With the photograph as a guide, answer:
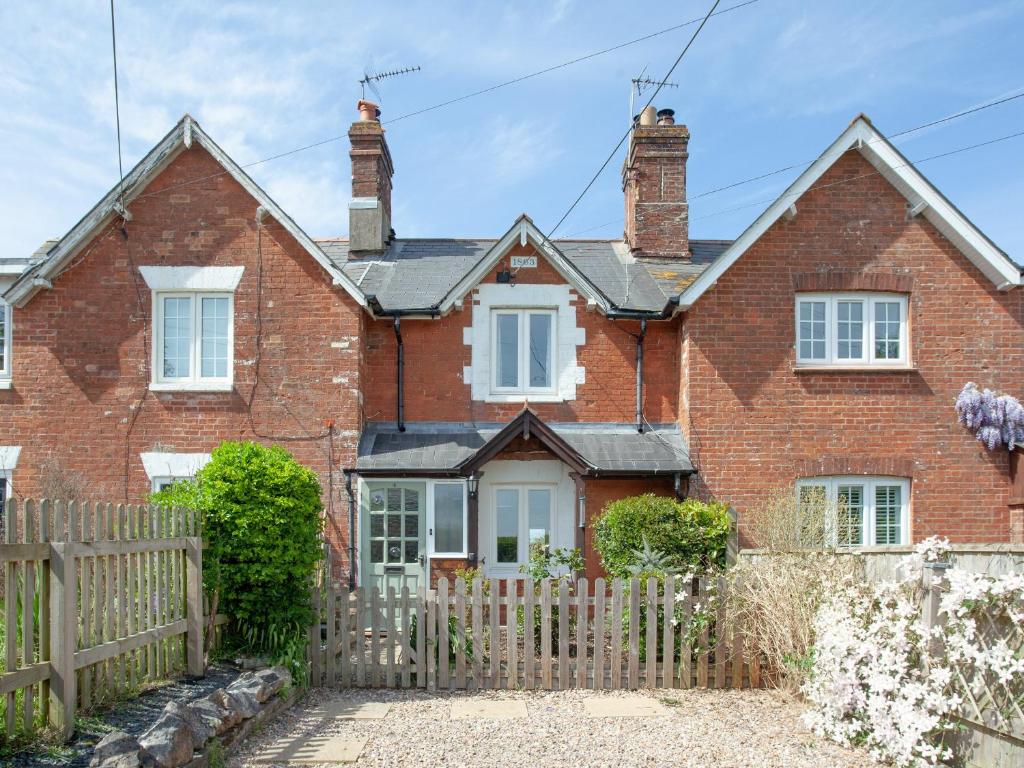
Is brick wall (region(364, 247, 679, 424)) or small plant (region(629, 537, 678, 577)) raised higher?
brick wall (region(364, 247, 679, 424))

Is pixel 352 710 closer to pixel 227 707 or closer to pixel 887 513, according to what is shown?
pixel 227 707

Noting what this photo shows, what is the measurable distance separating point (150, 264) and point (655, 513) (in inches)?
352

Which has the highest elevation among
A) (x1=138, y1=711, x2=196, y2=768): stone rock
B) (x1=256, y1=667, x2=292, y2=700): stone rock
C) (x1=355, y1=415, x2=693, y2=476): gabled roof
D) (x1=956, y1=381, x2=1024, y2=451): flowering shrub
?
(x1=956, y1=381, x2=1024, y2=451): flowering shrub

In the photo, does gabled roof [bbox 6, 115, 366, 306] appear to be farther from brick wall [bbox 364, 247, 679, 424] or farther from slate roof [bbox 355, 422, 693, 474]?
slate roof [bbox 355, 422, 693, 474]

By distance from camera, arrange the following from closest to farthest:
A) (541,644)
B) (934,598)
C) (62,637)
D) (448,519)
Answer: (62,637) → (934,598) → (541,644) → (448,519)

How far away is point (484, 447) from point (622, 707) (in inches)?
189

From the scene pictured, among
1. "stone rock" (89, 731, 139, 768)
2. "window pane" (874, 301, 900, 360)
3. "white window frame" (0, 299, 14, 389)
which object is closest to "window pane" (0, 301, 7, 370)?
"white window frame" (0, 299, 14, 389)

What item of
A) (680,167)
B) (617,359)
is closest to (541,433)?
(617,359)

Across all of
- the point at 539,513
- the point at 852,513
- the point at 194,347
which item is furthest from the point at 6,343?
the point at 852,513

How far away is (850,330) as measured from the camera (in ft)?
43.3

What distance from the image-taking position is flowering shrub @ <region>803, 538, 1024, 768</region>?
20.0ft

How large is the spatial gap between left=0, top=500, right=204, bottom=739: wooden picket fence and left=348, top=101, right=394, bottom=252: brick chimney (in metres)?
8.49

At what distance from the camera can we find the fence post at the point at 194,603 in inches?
313

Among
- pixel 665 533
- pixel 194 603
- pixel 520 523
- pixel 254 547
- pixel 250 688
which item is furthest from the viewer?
pixel 520 523
